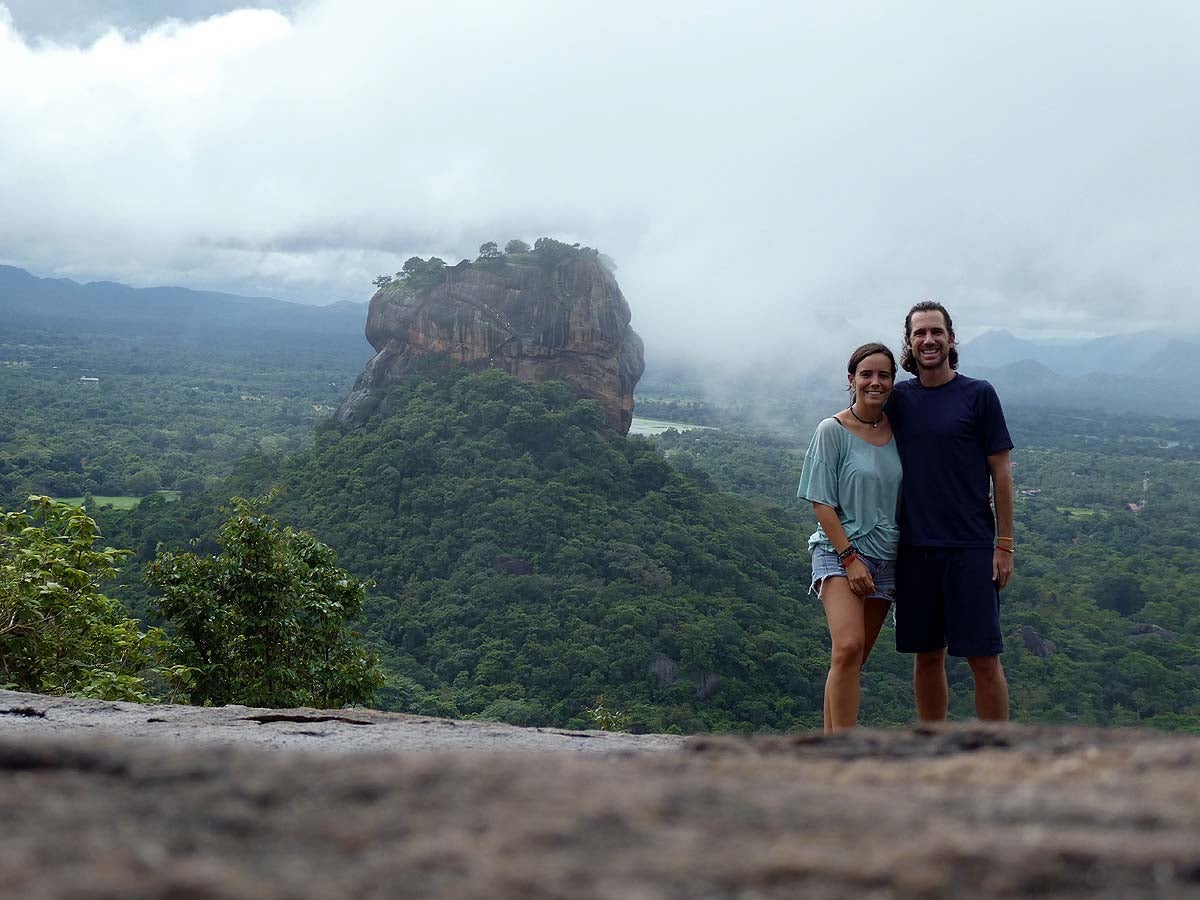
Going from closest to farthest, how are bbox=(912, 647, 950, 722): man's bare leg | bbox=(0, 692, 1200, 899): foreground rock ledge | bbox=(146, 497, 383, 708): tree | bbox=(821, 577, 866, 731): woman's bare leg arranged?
1. bbox=(0, 692, 1200, 899): foreground rock ledge
2. bbox=(821, 577, 866, 731): woman's bare leg
3. bbox=(912, 647, 950, 722): man's bare leg
4. bbox=(146, 497, 383, 708): tree

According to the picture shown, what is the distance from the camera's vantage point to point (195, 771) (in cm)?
134

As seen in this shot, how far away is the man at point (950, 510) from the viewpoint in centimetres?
352

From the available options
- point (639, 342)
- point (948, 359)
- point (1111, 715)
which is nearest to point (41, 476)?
point (639, 342)

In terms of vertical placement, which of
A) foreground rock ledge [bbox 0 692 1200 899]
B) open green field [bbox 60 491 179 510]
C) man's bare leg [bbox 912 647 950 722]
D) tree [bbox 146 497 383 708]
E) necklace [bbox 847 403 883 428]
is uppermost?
necklace [bbox 847 403 883 428]

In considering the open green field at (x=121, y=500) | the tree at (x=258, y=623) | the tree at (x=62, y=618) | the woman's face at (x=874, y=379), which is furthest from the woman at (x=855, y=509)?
the open green field at (x=121, y=500)

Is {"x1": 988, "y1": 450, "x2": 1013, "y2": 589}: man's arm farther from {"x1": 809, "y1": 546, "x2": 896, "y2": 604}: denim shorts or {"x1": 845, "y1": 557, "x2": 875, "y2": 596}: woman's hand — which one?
{"x1": 845, "y1": 557, "x2": 875, "y2": 596}: woman's hand

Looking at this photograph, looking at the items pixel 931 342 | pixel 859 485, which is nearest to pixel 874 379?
pixel 931 342

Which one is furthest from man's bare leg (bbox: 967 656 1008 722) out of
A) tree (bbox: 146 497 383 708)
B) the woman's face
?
tree (bbox: 146 497 383 708)

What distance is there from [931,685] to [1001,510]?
81 centimetres

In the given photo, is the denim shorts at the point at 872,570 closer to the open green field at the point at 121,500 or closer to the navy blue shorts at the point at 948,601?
the navy blue shorts at the point at 948,601

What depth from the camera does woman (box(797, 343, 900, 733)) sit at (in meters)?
3.53

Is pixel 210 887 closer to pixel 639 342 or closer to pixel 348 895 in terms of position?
pixel 348 895

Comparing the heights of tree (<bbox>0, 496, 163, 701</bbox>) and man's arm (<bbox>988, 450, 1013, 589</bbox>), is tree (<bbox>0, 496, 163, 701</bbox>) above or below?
below

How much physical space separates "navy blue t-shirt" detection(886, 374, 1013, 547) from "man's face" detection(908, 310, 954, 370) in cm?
13
